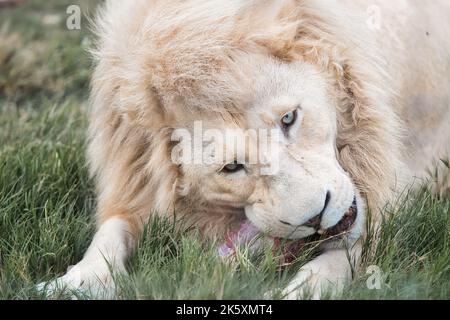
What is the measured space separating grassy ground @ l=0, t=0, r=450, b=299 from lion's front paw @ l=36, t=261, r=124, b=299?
0.08 meters

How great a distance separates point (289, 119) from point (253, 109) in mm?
132

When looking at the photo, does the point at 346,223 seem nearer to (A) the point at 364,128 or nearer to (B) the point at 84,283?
(A) the point at 364,128

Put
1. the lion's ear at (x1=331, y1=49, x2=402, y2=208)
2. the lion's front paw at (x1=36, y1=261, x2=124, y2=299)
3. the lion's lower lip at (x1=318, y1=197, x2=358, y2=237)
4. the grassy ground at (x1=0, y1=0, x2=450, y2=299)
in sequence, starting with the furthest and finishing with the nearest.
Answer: the lion's ear at (x1=331, y1=49, x2=402, y2=208) < the lion's lower lip at (x1=318, y1=197, x2=358, y2=237) < the lion's front paw at (x1=36, y1=261, x2=124, y2=299) < the grassy ground at (x1=0, y1=0, x2=450, y2=299)

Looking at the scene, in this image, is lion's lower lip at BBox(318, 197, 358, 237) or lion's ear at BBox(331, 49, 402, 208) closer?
lion's lower lip at BBox(318, 197, 358, 237)

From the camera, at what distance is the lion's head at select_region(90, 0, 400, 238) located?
3.25 m

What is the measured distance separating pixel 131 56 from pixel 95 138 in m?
0.51

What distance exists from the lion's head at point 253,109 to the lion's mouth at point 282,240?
26mm

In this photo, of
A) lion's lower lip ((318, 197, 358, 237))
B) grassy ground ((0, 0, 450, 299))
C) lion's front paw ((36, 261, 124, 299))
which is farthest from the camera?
lion's lower lip ((318, 197, 358, 237))

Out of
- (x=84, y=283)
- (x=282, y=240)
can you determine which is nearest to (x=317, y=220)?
(x=282, y=240)

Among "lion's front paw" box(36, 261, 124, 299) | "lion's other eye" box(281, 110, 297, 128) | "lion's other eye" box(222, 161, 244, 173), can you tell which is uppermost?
"lion's other eye" box(281, 110, 297, 128)

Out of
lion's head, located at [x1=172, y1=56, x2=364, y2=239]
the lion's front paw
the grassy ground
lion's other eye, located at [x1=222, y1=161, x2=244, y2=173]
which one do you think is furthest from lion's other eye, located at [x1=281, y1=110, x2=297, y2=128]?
the lion's front paw

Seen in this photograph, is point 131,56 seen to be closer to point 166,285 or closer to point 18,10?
point 166,285

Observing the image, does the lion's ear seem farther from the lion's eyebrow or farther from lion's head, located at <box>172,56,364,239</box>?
the lion's eyebrow
